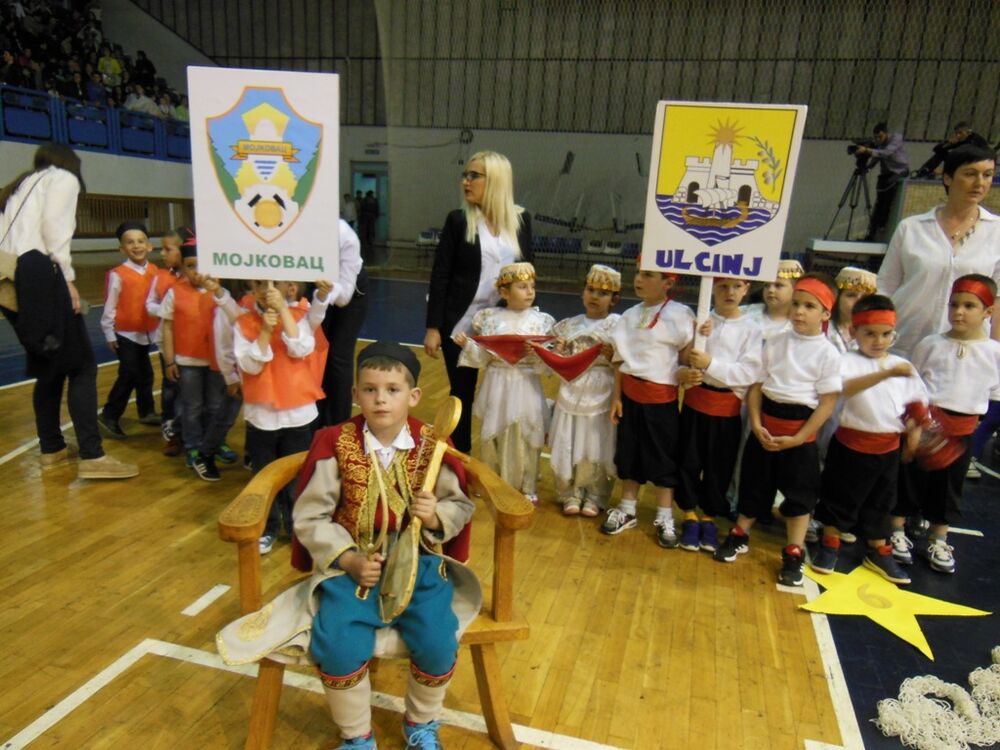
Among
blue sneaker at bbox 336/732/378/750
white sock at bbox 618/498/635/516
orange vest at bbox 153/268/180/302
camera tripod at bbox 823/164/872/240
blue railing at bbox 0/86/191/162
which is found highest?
blue railing at bbox 0/86/191/162

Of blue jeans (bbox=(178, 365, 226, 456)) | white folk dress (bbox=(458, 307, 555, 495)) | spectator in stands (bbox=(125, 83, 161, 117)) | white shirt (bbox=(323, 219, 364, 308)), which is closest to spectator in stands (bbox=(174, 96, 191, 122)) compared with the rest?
spectator in stands (bbox=(125, 83, 161, 117))

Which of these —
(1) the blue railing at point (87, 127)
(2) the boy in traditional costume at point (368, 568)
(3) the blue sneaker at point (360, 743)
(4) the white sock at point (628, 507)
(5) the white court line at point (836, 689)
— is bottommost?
(5) the white court line at point (836, 689)

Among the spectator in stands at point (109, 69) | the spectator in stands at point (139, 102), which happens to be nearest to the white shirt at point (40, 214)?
the spectator in stands at point (139, 102)

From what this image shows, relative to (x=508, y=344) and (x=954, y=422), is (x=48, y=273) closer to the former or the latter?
(x=508, y=344)

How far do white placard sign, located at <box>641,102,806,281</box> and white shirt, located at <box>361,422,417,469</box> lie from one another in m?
1.38

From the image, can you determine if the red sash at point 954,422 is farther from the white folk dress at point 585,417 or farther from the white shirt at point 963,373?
the white folk dress at point 585,417

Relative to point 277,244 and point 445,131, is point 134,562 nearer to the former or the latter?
point 277,244

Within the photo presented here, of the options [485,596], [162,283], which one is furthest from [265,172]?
[162,283]

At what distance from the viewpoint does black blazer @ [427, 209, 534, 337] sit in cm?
350

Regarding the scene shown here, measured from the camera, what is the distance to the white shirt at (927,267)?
304cm

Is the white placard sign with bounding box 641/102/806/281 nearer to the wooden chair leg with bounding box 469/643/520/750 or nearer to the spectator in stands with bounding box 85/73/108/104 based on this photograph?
the wooden chair leg with bounding box 469/643/520/750

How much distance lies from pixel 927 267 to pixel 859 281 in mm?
351

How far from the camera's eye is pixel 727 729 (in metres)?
2.09

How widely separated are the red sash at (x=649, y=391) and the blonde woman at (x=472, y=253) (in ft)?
2.94
